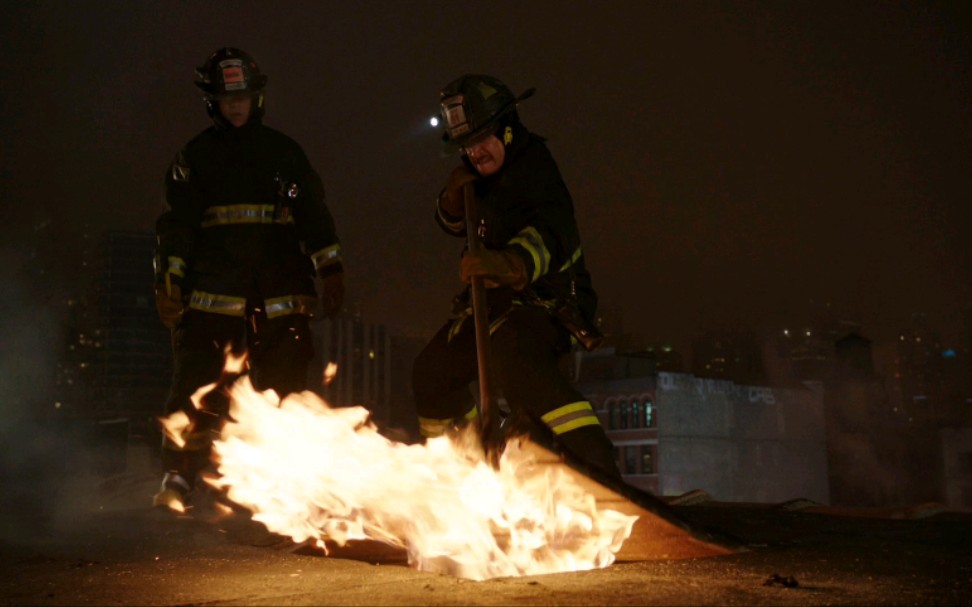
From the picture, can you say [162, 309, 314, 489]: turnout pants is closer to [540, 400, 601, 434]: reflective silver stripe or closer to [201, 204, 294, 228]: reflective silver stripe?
[201, 204, 294, 228]: reflective silver stripe

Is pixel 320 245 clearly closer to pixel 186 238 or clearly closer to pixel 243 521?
pixel 186 238

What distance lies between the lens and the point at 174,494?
574 cm

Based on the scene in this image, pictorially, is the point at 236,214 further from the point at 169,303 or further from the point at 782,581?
the point at 782,581

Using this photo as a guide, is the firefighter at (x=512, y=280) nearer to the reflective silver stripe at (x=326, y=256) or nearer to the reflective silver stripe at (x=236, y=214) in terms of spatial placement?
the reflective silver stripe at (x=326, y=256)

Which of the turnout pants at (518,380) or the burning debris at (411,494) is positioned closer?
the burning debris at (411,494)

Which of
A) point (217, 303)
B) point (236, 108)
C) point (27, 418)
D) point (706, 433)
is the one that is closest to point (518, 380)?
point (217, 303)

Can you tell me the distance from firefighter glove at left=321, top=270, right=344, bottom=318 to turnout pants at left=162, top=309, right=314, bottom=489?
188 millimetres

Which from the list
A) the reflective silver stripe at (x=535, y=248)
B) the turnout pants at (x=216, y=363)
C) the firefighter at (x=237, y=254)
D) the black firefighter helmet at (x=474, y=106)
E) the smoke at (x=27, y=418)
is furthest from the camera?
the smoke at (x=27, y=418)

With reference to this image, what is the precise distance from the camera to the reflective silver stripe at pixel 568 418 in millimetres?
4164

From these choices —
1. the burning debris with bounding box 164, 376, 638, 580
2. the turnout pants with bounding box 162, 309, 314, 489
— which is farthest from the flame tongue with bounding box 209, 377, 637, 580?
the turnout pants with bounding box 162, 309, 314, 489

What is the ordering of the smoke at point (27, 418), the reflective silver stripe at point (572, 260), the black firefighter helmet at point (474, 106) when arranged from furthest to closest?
the smoke at point (27, 418)
the black firefighter helmet at point (474, 106)
the reflective silver stripe at point (572, 260)

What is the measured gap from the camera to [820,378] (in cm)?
10675

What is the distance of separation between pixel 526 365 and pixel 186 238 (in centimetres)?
277

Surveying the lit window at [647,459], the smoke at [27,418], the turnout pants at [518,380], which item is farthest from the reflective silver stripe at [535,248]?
the lit window at [647,459]
